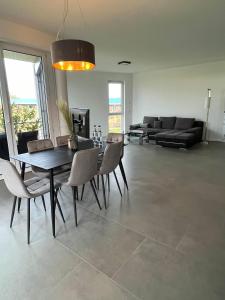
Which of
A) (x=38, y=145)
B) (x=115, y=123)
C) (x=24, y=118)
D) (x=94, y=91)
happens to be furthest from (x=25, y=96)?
(x=115, y=123)

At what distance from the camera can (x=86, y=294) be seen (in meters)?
1.43

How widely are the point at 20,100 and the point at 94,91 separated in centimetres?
405

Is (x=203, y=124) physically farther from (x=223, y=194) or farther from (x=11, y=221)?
(x=11, y=221)

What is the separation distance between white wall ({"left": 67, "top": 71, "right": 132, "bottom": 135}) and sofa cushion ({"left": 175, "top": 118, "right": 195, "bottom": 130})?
2478mm

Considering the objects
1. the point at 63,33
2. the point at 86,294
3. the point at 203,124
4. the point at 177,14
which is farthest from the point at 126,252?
the point at 203,124

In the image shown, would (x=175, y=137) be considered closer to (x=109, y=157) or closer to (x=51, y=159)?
(x=109, y=157)

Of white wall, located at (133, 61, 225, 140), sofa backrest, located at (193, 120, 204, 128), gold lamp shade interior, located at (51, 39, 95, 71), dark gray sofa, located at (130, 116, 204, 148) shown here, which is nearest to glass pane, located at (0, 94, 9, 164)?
gold lamp shade interior, located at (51, 39, 95, 71)

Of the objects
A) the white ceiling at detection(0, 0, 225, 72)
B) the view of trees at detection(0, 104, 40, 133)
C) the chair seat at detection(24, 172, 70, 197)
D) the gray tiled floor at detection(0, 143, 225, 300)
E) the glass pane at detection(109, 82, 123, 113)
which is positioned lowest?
the gray tiled floor at detection(0, 143, 225, 300)

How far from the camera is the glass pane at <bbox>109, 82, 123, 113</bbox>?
7910mm

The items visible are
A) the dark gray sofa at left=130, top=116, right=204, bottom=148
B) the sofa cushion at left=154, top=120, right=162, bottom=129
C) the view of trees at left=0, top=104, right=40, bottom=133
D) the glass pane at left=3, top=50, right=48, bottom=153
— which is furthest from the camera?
the sofa cushion at left=154, top=120, right=162, bottom=129

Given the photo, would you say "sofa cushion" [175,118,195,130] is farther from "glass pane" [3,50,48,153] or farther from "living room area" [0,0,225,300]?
"glass pane" [3,50,48,153]

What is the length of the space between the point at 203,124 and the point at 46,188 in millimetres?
6028

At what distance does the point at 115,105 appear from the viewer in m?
8.12

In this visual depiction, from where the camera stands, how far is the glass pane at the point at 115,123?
8132 millimetres
